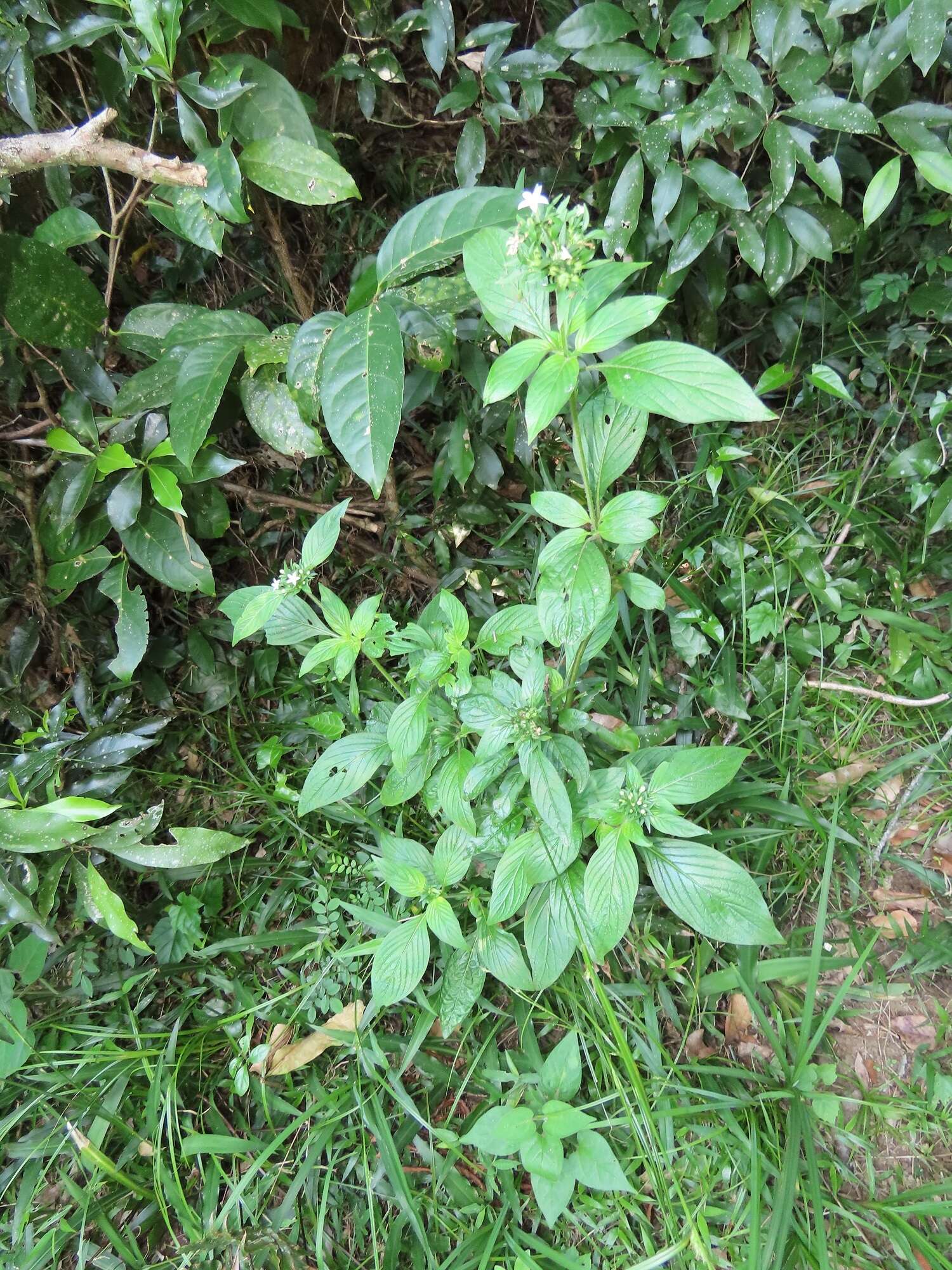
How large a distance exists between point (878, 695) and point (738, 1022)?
2.44ft

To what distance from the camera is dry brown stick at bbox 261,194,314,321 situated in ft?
4.96

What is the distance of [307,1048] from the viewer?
61.2 inches

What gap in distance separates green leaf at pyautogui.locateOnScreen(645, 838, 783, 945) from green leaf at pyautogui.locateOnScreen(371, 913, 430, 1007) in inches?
17.5

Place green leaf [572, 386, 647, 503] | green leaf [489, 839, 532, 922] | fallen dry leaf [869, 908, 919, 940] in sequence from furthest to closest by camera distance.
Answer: fallen dry leaf [869, 908, 919, 940] < green leaf [489, 839, 532, 922] < green leaf [572, 386, 647, 503]

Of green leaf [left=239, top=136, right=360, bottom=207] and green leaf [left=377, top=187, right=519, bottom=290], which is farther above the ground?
green leaf [left=239, top=136, right=360, bottom=207]

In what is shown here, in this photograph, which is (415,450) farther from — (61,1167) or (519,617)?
(61,1167)

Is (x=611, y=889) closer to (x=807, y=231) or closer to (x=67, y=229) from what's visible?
(x=807, y=231)

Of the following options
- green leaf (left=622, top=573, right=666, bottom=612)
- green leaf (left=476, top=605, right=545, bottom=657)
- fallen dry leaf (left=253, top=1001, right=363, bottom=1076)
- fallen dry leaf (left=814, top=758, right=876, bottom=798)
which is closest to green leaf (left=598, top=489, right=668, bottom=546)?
green leaf (left=622, top=573, right=666, bottom=612)

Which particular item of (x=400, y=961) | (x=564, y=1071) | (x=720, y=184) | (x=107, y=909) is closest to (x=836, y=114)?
(x=720, y=184)

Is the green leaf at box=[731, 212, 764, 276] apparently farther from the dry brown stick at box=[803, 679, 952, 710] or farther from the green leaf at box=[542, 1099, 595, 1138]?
the green leaf at box=[542, 1099, 595, 1138]

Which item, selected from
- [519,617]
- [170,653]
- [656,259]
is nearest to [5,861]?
[170,653]

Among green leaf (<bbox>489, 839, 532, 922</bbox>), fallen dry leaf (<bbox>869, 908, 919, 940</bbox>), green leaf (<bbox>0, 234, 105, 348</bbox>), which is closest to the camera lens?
green leaf (<bbox>489, 839, 532, 922</bbox>)

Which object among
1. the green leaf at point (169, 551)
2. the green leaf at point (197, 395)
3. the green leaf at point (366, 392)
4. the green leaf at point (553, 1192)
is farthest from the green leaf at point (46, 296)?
the green leaf at point (553, 1192)

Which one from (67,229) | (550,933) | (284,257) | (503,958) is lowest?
(503,958)
